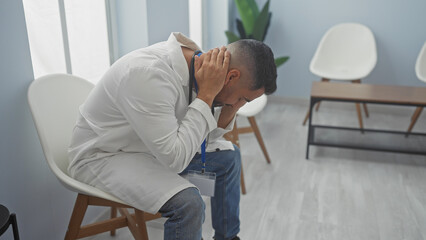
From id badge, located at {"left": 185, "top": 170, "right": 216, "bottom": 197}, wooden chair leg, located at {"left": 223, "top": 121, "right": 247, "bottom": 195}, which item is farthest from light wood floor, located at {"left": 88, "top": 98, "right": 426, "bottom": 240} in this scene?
id badge, located at {"left": 185, "top": 170, "right": 216, "bottom": 197}

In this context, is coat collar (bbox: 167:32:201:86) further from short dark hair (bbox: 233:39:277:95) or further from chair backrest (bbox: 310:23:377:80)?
chair backrest (bbox: 310:23:377:80)

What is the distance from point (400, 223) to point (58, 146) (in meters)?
1.74

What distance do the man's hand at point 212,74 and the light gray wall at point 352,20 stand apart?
2911mm

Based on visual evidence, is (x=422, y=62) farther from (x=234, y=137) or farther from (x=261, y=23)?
(x=234, y=137)

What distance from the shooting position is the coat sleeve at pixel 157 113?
1192 mm

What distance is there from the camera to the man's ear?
128 cm

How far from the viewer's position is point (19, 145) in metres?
1.48

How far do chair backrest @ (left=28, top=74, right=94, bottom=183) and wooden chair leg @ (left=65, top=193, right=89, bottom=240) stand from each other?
112mm

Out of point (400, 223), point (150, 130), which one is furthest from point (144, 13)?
point (400, 223)

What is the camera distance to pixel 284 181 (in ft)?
8.38

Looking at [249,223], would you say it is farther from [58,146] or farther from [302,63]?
[302,63]

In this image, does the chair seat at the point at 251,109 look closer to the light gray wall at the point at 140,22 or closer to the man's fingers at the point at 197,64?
the light gray wall at the point at 140,22

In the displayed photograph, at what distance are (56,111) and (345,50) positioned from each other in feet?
9.98

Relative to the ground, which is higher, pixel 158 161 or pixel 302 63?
pixel 158 161
